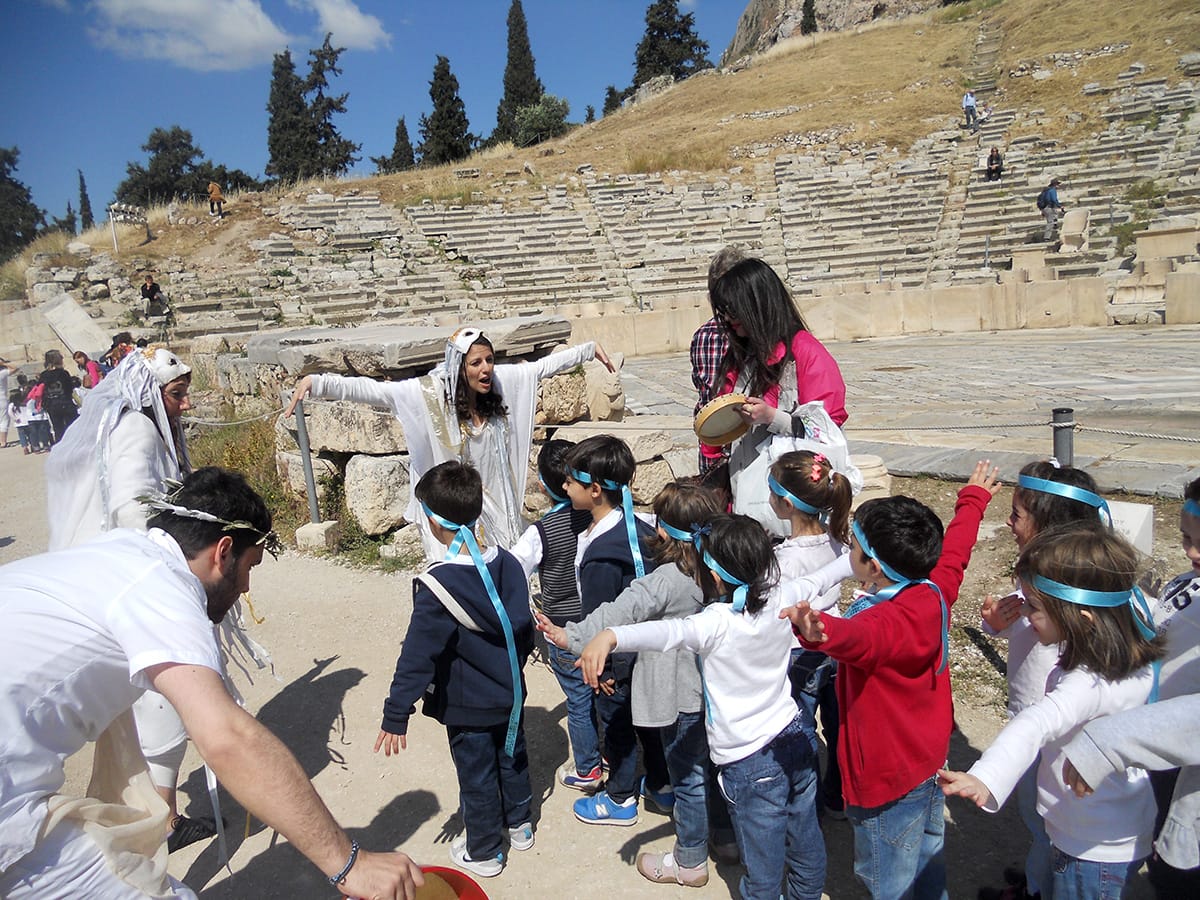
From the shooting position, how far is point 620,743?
123 inches

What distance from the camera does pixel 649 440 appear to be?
5.74 m

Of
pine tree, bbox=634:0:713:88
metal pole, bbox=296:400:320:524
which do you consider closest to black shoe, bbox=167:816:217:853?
metal pole, bbox=296:400:320:524

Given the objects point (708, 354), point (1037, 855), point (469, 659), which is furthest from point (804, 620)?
point (708, 354)

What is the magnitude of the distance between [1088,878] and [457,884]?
5.27 feet

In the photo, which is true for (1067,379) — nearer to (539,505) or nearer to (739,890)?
(539,505)

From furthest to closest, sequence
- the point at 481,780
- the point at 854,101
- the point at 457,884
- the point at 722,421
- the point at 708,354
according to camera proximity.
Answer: the point at 854,101 → the point at 708,354 → the point at 722,421 → the point at 481,780 → the point at 457,884

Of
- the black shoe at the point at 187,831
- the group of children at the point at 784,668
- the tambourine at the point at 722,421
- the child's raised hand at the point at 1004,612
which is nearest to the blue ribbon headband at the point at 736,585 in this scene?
the group of children at the point at 784,668

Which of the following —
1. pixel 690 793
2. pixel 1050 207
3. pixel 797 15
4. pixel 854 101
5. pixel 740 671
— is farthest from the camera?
pixel 797 15

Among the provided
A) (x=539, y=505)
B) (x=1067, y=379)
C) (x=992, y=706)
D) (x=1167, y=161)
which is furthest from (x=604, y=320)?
(x=1167, y=161)

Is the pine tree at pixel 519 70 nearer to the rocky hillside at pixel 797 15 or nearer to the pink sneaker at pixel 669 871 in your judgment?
the rocky hillside at pixel 797 15

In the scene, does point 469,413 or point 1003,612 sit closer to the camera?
point 1003,612

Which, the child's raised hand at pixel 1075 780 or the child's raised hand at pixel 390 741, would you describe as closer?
the child's raised hand at pixel 1075 780

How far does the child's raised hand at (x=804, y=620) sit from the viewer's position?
1.92 meters

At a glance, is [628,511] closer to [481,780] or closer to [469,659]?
[469,659]
